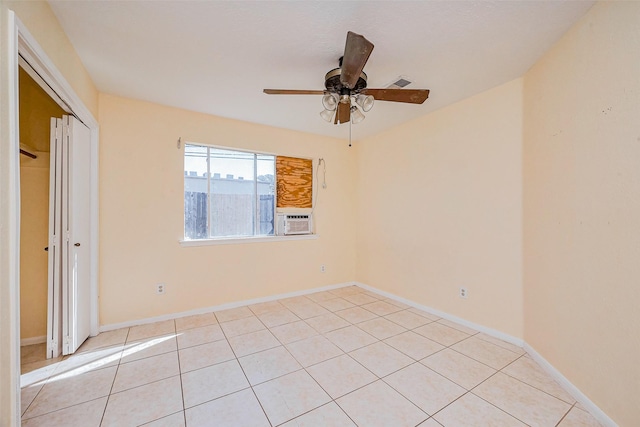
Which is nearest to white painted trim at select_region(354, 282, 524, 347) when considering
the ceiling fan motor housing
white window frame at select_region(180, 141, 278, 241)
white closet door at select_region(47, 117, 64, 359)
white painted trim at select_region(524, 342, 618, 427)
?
white painted trim at select_region(524, 342, 618, 427)

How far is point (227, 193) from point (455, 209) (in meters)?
2.85

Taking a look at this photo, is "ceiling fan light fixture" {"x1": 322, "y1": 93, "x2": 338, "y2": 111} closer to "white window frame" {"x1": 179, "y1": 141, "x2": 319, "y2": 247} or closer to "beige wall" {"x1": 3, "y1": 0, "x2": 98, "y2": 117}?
"beige wall" {"x1": 3, "y1": 0, "x2": 98, "y2": 117}

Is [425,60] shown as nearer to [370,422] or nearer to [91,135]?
[370,422]

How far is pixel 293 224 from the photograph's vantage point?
3863 mm

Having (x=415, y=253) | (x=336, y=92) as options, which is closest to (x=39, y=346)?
(x=336, y=92)

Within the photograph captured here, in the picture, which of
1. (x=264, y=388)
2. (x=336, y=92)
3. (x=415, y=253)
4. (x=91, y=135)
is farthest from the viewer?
(x=415, y=253)

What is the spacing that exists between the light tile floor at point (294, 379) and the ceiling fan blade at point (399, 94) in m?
2.17

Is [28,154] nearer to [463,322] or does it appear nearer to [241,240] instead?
[241,240]

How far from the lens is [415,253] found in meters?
3.40

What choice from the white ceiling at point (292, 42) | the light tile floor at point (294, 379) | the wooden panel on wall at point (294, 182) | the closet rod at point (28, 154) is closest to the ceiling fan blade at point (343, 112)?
the white ceiling at point (292, 42)

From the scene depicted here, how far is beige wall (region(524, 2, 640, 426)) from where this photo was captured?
1.39 metres

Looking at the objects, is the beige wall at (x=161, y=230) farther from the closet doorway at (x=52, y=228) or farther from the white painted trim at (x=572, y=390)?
the white painted trim at (x=572, y=390)

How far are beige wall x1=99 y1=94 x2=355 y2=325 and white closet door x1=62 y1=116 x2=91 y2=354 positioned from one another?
0.30 metres

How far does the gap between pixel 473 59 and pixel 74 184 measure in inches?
140
